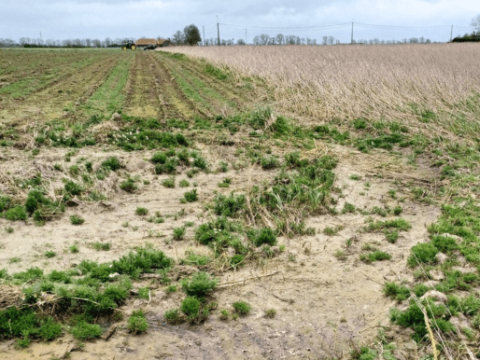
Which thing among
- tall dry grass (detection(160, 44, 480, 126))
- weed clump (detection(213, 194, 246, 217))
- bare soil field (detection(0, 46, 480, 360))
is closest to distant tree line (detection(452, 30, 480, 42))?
tall dry grass (detection(160, 44, 480, 126))

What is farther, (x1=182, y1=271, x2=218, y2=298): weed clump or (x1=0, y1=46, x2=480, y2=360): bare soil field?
(x1=182, y1=271, x2=218, y2=298): weed clump

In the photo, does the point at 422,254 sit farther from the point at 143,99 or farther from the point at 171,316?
the point at 143,99

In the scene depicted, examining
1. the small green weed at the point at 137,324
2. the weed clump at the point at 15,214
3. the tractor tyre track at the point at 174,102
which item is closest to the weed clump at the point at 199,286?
the small green weed at the point at 137,324

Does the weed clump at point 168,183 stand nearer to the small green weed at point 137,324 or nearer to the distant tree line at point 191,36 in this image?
the small green weed at point 137,324

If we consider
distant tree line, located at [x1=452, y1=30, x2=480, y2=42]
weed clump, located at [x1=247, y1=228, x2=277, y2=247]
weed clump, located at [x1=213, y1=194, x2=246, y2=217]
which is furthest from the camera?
distant tree line, located at [x1=452, y1=30, x2=480, y2=42]

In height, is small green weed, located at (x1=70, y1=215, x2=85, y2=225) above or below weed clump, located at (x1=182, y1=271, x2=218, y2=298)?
above

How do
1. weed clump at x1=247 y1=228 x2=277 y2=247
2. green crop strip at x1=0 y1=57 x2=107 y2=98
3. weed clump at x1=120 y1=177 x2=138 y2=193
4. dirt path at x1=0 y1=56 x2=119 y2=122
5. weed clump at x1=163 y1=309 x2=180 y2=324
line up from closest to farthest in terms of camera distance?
weed clump at x1=163 y1=309 x2=180 y2=324
weed clump at x1=247 y1=228 x2=277 y2=247
weed clump at x1=120 y1=177 x2=138 y2=193
dirt path at x1=0 y1=56 x2=119 y2=122
green crop strip at x1=0 y1=57 x2=107 y2=98

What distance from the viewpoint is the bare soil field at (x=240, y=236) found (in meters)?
3.85

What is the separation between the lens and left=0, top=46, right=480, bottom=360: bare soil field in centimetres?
385

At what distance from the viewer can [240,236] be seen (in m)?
5.67

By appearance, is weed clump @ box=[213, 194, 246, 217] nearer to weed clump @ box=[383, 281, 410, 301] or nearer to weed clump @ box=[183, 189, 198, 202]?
weed clump @ box=[183, 189, 198, 202]

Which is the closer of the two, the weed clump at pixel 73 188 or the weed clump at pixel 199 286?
the weed clump at pixel 199 286

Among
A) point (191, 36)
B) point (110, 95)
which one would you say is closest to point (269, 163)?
point (110, 95)

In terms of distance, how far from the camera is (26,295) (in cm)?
410
